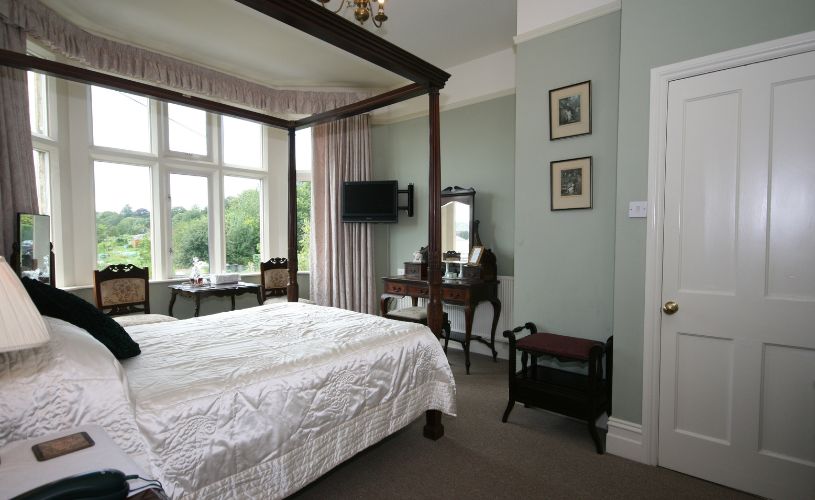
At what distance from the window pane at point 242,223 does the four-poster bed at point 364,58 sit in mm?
2073

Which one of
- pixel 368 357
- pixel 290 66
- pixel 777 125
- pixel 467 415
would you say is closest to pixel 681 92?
pixel 777 125

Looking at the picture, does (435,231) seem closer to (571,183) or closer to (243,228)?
(571,183)

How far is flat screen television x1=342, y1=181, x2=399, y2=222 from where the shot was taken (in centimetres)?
485

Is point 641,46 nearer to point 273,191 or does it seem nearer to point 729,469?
point 729,469

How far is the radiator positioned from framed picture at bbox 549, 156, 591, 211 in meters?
1.29

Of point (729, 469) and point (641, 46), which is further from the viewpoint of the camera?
point (641, 46)

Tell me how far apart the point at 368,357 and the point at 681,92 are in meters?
2.16

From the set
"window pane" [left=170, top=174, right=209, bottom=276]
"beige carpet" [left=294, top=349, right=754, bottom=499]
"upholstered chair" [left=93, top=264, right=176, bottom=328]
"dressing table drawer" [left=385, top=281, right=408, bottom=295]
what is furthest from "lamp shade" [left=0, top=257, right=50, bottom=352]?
"window pane" [left=170, top=174, right=209, bottom=276]

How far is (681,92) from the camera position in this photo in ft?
7.00

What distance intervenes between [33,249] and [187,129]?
6.78 feet

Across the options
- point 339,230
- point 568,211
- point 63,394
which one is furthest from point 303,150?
point 63,394

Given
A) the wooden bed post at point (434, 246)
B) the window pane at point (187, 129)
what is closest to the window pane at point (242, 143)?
the window pane at point (187, 129)

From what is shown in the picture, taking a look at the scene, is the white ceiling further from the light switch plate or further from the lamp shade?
the lamp shade

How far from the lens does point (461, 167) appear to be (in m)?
→ 4.53
